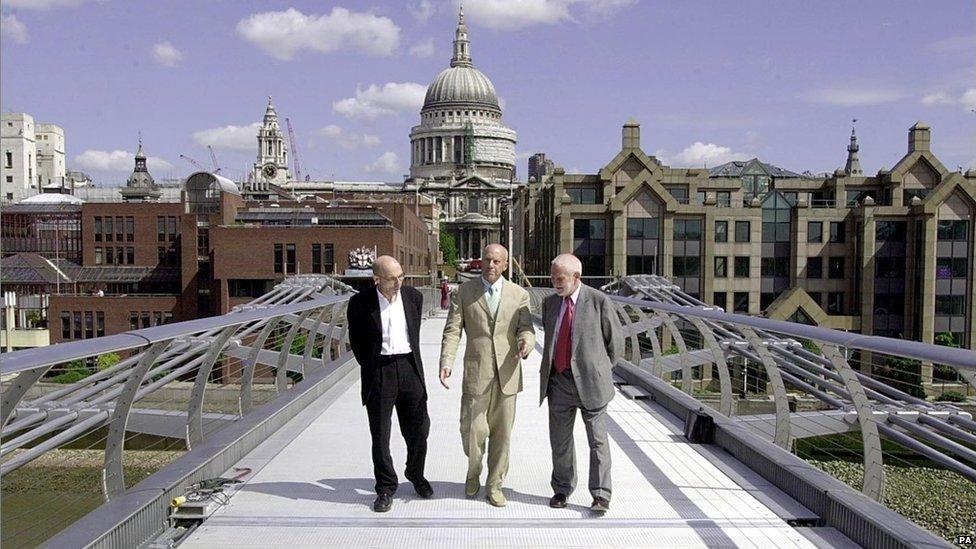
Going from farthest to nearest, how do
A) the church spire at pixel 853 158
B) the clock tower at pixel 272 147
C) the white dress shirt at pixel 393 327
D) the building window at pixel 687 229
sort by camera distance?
the clock tower at pixel 272 147 → the church spire at pixel 853 158 → the building window at pixel 687 229 → the white dress shirt at pixel 393 327

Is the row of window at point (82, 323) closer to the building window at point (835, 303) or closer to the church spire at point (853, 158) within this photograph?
the building window at point (835, 303)

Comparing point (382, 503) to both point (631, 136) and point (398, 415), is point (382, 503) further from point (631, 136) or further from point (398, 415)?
point (631, 136)

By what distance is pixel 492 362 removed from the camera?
5.38 meters

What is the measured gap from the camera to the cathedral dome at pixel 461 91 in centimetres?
17450

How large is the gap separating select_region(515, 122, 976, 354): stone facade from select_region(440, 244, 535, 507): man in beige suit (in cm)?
3430

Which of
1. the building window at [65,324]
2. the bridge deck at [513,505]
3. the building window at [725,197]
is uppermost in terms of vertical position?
the building window at [725,197]

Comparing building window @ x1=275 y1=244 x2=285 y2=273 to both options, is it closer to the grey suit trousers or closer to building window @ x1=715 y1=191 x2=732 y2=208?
building window @ x1=715 y1=191 x2=732 y2=208

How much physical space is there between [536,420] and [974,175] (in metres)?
42.3

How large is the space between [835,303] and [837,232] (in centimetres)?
381

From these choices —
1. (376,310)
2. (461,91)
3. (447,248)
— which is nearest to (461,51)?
(461,91)

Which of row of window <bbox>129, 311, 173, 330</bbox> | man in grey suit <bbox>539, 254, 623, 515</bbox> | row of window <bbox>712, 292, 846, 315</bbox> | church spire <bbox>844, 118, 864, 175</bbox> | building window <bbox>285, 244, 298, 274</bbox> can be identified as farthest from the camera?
church spire <bbox>844, 118, 864, 175</bbox>

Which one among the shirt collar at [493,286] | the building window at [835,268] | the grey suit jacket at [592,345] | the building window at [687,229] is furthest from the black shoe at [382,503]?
the building window at [835,268]

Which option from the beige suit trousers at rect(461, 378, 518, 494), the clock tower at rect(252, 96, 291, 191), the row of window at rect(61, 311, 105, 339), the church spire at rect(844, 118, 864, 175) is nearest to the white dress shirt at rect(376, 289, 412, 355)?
the beige suit trousers at rect(461, 378, 518, 494)

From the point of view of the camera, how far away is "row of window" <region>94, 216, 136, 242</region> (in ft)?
182
